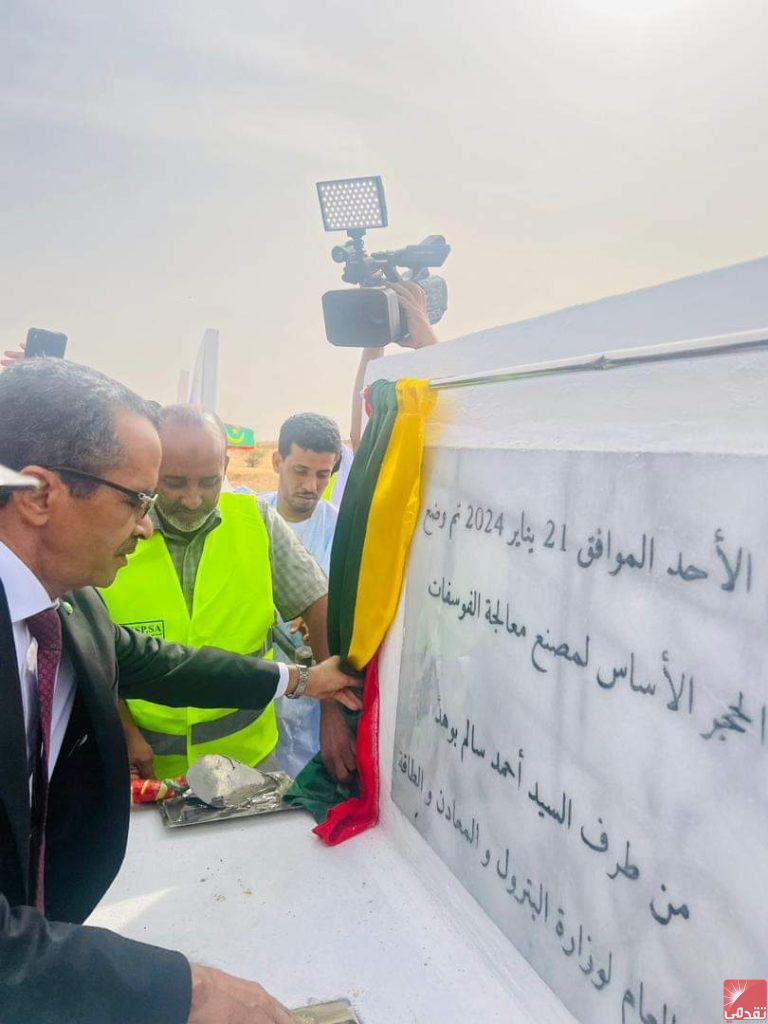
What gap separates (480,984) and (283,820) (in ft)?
2.30

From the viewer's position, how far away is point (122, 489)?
1.47 metres

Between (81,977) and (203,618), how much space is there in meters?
1.40

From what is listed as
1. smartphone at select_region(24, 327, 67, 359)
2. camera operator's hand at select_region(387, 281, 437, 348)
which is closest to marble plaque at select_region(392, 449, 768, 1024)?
camera operator's hand at select_region(387, 281, 437, 348)

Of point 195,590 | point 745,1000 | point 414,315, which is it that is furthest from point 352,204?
point 745,1000

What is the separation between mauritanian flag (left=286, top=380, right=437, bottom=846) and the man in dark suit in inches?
18.9

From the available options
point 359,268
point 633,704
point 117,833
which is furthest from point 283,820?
point 359,268

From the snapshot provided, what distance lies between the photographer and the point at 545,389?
1.29 m

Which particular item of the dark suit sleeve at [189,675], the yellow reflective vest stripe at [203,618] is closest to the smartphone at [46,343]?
the yellow reflective vest stripe at [203,618]

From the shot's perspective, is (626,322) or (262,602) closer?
(626,322)

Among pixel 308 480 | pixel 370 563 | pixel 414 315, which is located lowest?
pixel 370 563

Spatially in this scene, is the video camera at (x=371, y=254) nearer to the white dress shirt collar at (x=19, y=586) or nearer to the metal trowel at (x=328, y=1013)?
the white dress shirt collar at (x=19, y=586)

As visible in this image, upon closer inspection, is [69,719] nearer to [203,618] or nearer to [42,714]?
[42,714]

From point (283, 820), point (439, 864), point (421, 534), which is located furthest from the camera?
point (283, 820)

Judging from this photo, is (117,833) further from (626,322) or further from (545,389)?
(626,322)
